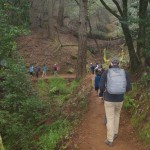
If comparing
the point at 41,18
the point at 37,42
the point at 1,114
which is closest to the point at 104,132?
the point at 1,114

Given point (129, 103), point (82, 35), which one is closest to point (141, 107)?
point (129, 103)

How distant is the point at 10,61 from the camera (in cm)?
1617

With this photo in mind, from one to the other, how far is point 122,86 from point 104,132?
2.07 metres

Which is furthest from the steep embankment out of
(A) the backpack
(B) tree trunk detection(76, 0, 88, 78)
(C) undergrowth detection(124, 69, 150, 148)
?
(A) the backpack

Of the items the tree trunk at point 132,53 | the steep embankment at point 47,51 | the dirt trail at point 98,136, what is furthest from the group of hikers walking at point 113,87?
the steep embankment at point 47,51

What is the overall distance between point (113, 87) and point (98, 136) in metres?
1.91

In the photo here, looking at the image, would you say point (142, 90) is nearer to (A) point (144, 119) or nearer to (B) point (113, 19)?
(A) point (144, 119)

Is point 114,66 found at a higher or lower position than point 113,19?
lower

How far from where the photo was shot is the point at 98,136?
9.23 meters

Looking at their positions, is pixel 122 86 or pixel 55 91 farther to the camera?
pixel 55 91

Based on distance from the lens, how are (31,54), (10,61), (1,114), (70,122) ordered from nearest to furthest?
(70,122) → (1,114) → (10,61) → (31,54)

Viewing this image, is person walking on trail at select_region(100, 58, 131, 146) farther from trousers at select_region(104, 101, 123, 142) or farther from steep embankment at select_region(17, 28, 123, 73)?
steep embankment at select_region(17, 28, 123, 73)

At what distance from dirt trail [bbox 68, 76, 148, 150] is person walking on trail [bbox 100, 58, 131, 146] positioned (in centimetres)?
50

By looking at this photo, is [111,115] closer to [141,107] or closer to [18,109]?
[141,107]
